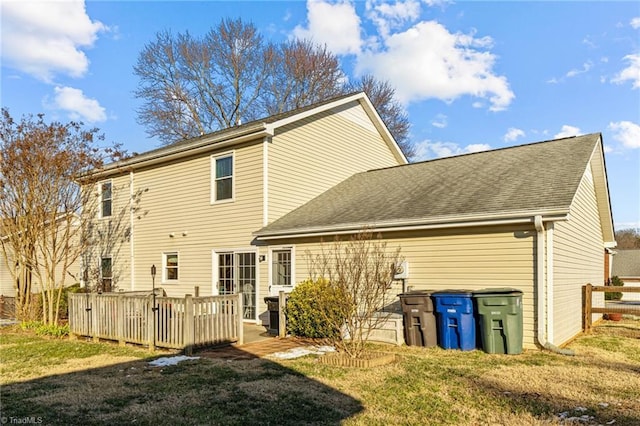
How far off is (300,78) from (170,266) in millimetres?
17913

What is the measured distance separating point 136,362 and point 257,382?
2771 mm

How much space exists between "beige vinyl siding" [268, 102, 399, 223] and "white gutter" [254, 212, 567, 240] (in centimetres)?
127

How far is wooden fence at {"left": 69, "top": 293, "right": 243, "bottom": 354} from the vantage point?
8.48 metres

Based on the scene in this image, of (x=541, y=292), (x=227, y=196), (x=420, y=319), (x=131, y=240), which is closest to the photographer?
(x=541, y=292)

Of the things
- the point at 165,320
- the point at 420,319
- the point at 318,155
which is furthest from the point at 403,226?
the point at 318,155

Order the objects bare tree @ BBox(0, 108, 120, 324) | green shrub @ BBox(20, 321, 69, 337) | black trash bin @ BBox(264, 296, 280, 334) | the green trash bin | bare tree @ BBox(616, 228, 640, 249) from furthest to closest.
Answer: bare tree @ BBox(616, 228, 640, 249) → bare tree @ BBox(0, 108, 120, 324) → green shrub @ BBox(20, 321, 69, 337) → black trash bin @ BBox(264, 296, 280, 334) → the green trash bin

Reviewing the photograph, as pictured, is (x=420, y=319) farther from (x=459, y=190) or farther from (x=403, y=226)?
(x=459, y=190)

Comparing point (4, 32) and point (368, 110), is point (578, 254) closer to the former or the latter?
point (368, 110)

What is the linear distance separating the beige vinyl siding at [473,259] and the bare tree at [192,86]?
816 inches

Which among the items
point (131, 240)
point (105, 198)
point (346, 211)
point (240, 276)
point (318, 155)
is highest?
point (318, 155)

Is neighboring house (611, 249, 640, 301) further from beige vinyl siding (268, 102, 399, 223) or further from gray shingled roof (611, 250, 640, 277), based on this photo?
beige vinyl siding (268, 102, 399, 223)

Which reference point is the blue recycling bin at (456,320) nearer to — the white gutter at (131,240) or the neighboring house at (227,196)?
the neighboring house at (227,196)

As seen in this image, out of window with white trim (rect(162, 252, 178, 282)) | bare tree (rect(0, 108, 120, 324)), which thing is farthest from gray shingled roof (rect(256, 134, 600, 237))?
bare tree (rect(0, 108, 120, 324))

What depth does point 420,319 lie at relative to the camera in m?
8.66
